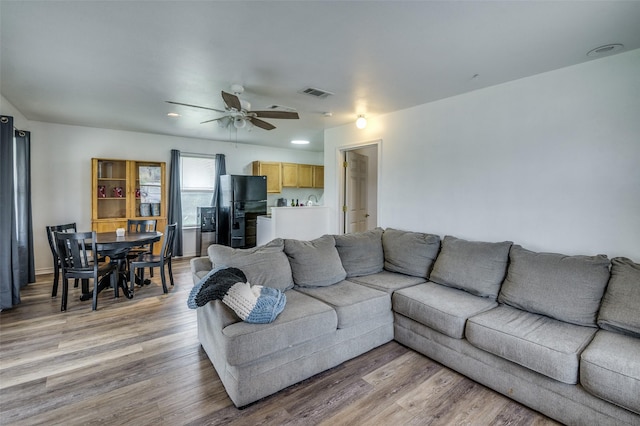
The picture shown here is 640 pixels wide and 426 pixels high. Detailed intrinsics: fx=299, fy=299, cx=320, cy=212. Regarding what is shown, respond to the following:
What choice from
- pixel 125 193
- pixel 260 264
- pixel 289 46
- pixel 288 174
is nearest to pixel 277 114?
pixel 289 46

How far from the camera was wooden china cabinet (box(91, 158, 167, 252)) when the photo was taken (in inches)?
211

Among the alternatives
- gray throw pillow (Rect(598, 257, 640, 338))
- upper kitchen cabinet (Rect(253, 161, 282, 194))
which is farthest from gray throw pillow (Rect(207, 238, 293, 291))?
upper kitchen cabinet (Rect(253, 161, 282, 194))

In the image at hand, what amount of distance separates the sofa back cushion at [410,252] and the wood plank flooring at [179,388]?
32.9 inches

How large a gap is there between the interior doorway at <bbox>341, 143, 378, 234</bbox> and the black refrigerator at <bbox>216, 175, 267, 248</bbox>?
2.02 meters

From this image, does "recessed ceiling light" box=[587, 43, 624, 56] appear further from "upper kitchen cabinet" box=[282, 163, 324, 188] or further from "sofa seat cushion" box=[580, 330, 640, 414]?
"upper kitchen cabinet" box=[282, 163, 324, 188]

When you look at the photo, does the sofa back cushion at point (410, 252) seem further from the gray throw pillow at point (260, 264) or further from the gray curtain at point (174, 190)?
the gray curtain at point (174, 190)

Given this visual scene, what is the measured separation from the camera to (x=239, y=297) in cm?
206

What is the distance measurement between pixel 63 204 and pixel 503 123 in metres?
6.77

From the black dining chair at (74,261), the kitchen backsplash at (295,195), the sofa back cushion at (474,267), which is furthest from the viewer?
the kitchen backsplash at (295,195)

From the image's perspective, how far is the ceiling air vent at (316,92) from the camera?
332 centimetres

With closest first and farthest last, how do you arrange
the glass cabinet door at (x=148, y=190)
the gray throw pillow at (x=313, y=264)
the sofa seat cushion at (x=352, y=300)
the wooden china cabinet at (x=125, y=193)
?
the sofa seat cushion at (x=352, y=300)
the gray throw pillow at (x=313, y=264)
the wooden china cabinet at (x=125, y=193)
the glass cabinet door at (x=148, y=190)

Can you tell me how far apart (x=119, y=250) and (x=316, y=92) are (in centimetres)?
324

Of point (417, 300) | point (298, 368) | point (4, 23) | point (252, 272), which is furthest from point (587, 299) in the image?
point (4, 23)

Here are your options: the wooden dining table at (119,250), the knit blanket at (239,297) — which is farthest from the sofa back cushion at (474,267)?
the wooden dining table at (119,250)
